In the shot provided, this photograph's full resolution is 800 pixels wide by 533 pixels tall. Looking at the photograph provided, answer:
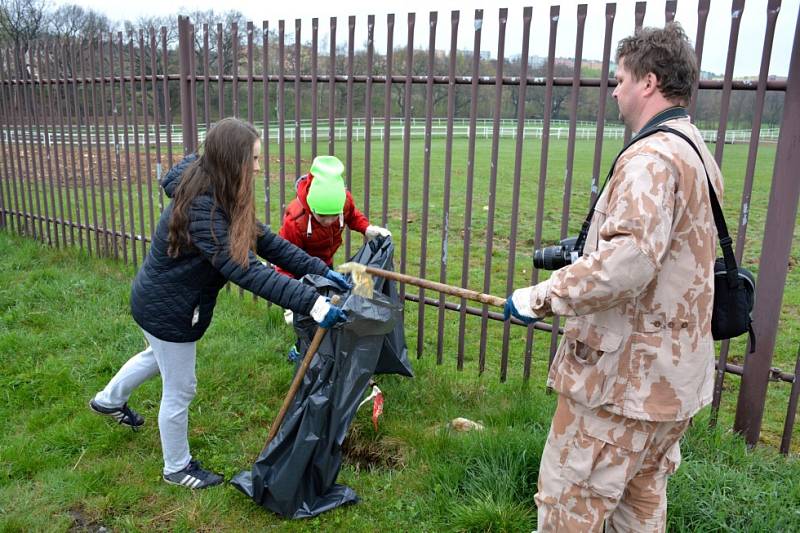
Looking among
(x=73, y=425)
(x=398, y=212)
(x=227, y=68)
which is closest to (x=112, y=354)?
(x=73, y=425)

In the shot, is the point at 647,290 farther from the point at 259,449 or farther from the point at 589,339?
the point at 259,449

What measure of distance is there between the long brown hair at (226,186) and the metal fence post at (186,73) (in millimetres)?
2843

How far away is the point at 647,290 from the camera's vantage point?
6.59ft

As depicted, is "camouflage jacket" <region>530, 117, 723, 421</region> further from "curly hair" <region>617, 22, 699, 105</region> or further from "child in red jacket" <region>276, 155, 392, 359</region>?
"child in red jacket" <region>276, 155, 392, 359</region>

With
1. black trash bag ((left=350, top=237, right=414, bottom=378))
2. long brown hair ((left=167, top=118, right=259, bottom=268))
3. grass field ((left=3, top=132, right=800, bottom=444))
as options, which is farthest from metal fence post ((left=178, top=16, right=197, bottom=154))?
long brown hair ((left=167, top=118, right=259, bottom=268))

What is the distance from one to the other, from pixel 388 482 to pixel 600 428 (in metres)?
1.40

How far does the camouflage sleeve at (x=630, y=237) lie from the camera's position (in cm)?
186

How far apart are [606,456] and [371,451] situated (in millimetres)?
1648

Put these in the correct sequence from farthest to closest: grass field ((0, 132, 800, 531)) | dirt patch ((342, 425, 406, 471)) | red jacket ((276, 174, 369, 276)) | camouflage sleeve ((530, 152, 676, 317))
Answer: red jacket ((276, 174, 369, 276))
dirt patch ((342, 425, 406, 471))
grass field ((0, 132, 800, 531))
camouflage sleeve ((530, 152, 676, 317))

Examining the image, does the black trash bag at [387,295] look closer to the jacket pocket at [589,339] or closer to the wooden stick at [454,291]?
the wooden stick at [454,291]

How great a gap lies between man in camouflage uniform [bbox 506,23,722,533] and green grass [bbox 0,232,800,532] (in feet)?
2.38

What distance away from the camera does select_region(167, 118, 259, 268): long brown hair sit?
277cm

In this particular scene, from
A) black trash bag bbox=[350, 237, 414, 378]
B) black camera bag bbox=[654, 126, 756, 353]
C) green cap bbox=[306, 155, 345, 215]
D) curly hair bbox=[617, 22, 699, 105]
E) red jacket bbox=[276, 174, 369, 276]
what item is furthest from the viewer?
red jacket bbox=[276, 174, 369, 276]

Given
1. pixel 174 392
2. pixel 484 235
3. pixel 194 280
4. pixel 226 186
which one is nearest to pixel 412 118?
pixel 226 186
